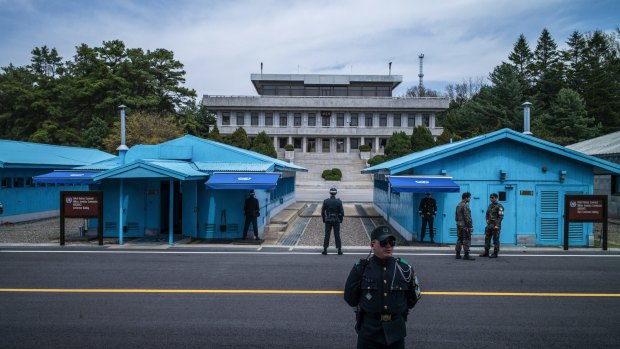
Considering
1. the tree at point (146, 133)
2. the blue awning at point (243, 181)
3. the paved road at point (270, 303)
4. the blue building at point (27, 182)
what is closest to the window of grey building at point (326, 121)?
the tree at point (146, 133)

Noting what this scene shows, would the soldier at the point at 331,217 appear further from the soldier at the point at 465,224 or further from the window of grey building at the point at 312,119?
the window of grey building at the point at 312,119

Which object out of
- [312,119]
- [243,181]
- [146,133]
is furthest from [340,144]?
[243,181]

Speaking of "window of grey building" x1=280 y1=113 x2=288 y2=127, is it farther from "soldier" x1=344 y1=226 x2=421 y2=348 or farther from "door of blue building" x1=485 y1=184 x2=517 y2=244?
"soldier" x1=344 y1=226 x2=421 y2=348

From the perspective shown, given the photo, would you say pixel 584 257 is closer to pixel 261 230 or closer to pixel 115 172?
pixel 261 230

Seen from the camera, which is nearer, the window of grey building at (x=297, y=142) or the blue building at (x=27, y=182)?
the blue building at (x=27, y=182)

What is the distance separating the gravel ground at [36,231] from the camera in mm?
16223

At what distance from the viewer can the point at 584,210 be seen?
14070mm

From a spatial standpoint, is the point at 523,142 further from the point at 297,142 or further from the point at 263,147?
the point at 297,142

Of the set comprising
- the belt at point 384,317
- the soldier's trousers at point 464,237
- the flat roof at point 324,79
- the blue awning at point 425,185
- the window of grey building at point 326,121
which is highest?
the flat roof at point 324,79

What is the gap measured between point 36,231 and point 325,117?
57633 mm

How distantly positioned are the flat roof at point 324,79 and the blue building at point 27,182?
52602 millimetres

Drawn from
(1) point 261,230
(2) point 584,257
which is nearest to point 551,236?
(2) point 584,257

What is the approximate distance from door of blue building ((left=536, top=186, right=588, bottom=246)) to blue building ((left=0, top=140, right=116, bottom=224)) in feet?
63.5

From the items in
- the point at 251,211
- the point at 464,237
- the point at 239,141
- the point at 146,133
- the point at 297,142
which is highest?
the point at 297,142
